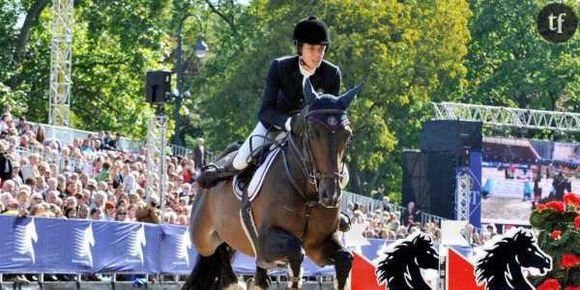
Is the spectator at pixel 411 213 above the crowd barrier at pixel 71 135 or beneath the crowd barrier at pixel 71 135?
beneath

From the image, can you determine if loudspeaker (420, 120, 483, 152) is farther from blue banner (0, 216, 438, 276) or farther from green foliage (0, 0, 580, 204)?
blue banner (0, 216, 438, 276)

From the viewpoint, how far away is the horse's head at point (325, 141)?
37.7ft

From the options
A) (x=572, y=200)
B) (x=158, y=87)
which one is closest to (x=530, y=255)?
(x=572, y=200)

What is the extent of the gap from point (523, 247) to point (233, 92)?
43.8 metres

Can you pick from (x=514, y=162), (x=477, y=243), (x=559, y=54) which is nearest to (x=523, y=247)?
(x=477, y=243)

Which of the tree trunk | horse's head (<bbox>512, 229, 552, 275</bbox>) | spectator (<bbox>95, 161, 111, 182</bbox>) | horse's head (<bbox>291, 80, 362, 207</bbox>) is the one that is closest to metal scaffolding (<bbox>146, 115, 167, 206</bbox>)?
spectator (<bbox>95, 161, 111, 182</bbox>)

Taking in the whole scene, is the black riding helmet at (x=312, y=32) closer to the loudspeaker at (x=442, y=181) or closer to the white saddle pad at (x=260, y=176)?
the white saddle pad at (x=260, y=176)

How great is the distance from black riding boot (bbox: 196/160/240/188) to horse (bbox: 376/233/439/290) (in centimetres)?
179

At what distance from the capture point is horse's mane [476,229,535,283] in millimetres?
13508

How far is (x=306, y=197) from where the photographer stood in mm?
12094

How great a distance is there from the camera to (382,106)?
183 feet

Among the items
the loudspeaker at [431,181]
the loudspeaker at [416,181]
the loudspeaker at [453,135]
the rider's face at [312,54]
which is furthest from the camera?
the loudspeaker at [416,181]

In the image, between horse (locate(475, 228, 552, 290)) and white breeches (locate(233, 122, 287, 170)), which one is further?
horse (locate(475, 228, 552, 290))

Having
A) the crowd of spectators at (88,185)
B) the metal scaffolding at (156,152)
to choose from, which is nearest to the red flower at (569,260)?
the crowd of spectators at (88,185)
